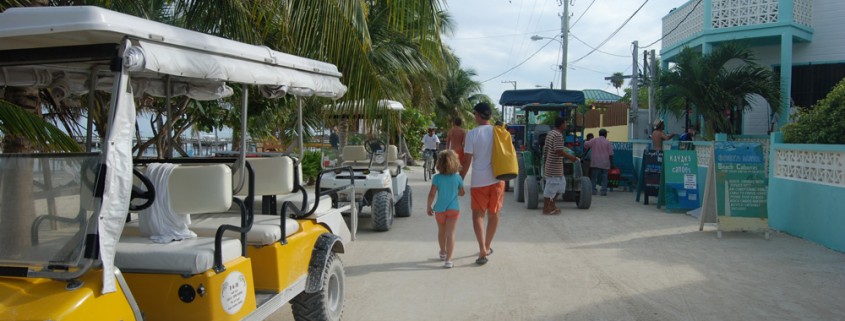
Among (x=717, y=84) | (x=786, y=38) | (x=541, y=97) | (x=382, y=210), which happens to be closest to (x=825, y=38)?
(x=786, y=38)

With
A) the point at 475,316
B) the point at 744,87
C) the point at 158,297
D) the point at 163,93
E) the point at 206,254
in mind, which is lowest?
the point at 475,316

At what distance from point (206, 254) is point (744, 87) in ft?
45.8

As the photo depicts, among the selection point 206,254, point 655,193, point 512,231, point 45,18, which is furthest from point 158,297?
point 655,193

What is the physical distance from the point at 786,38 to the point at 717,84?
2.84 metres

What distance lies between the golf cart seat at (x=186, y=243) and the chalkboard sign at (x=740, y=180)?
7.17 m

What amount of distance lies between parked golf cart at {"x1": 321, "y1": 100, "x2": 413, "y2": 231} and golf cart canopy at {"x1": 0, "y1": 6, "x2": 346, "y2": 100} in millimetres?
3925

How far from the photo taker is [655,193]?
12.2 metres

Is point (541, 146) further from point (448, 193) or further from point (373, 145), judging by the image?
point (448, 193)

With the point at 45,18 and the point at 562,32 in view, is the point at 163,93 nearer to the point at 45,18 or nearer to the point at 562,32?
the point at 45,18

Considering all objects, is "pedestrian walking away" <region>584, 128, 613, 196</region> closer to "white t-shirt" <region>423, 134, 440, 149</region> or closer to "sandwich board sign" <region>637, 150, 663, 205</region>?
"sandwich board sign" <region>637, 150, 663, 205</region>

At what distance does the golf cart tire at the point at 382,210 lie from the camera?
29.9ft

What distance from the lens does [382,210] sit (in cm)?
912

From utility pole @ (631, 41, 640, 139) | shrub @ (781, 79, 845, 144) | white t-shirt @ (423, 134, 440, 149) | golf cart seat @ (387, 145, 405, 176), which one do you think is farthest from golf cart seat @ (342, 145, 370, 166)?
utility pole @ (631, 41, 640, 139)

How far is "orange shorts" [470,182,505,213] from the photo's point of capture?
695cm
